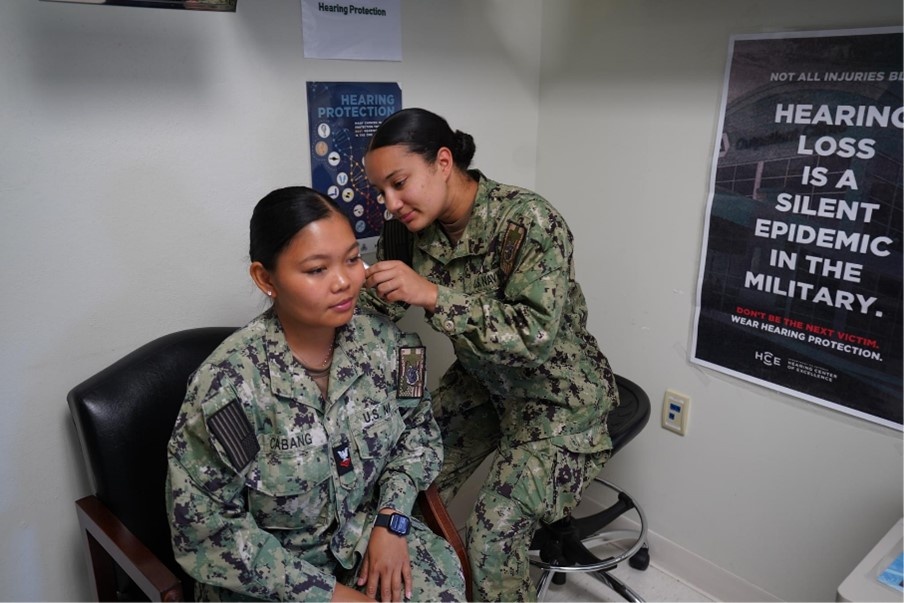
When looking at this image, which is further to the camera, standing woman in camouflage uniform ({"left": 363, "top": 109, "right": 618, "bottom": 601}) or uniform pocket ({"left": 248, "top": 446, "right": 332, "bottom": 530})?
standing woman in camouflage uniform ({"left": 363, "top": 109, "right": 618, "bottom": 601})

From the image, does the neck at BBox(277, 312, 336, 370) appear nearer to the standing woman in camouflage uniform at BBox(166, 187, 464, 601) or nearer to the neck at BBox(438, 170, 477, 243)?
the standing woman in camouflage uniform at BBox(166, 187, 464, 601)

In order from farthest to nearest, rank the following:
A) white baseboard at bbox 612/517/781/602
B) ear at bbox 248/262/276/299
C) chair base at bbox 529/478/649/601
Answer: white baseboard at bbox 612/517/781/602, chair base at bbox 529/478/649/601, ear at bbox 248/262/276/299

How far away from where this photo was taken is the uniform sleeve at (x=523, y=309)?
5.00 ft

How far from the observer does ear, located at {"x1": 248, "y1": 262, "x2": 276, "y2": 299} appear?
1.37 metres

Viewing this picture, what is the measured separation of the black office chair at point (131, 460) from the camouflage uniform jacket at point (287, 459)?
0.15 m

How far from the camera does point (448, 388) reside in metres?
1.94

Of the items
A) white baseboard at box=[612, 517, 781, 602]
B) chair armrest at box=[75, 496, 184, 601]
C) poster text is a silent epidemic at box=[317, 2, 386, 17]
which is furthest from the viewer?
white baseboard at box=[612, 517, 781, 602]

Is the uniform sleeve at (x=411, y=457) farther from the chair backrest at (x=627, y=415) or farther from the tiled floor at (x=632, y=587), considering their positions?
the tiled floor at (x=632, y=587)

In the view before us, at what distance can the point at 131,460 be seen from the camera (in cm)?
147

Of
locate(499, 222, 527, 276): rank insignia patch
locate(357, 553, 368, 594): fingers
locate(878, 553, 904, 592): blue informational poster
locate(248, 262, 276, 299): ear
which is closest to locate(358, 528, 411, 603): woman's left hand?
locate(357, 553, 368, 594): fingers

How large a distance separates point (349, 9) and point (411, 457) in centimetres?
117

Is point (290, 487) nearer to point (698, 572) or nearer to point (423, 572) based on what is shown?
point (423, 572)

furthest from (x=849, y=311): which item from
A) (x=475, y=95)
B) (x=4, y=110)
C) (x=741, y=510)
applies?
(x=4, y=110)

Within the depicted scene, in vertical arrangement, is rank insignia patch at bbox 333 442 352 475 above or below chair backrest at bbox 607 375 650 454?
above
